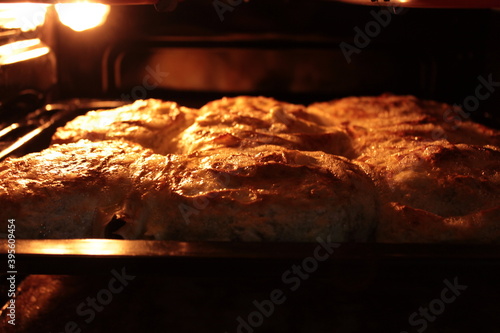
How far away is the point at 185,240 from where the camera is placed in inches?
63.9

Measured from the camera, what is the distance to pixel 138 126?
241 cm

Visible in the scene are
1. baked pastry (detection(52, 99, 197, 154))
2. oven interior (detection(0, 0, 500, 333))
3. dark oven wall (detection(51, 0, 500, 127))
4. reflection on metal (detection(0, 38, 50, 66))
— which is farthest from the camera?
dark oven wall (detection(51, 0, 500, 127))

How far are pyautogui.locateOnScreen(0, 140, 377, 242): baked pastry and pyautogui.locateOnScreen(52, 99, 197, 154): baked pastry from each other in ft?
1.39

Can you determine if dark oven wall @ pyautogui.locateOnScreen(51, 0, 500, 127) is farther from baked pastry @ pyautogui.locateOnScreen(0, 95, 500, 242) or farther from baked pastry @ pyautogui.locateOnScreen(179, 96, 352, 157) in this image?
baked pastry @ pyautogui.locateOnScreen(0, 95, 500, 242)

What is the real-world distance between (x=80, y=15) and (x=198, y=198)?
65.6 inches

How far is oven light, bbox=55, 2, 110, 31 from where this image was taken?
2645 millimetres

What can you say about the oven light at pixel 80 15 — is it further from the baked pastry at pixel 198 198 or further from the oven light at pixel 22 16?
the baked pastry at pixel 198 198

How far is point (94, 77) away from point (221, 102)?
112cm

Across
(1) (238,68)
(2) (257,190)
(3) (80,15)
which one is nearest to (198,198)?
(2) (257,190)

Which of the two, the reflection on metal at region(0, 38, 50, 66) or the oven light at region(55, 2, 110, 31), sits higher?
the oven light at region(55, 2, 110, 31)

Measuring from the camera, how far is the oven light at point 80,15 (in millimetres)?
2645

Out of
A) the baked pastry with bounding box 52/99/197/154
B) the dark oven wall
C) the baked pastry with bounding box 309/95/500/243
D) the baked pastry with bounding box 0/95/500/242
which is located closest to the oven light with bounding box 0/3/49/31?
the dark oven wall

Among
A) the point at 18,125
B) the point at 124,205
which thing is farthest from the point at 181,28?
the point at 124,205

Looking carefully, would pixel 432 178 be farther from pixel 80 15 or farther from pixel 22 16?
pixel 22 16
